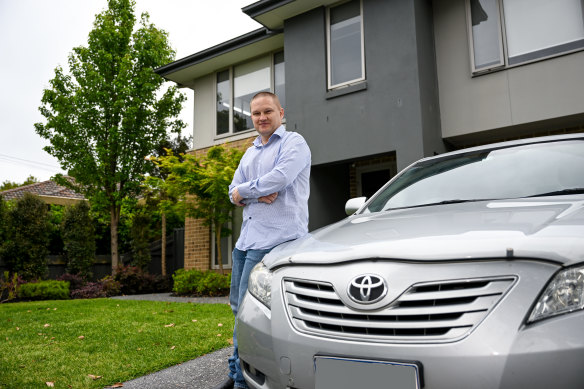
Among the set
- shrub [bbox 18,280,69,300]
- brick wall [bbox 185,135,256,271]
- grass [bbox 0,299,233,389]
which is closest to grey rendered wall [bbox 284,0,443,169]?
brick wall [bbox 185,135,256,271]

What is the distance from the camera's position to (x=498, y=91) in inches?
290

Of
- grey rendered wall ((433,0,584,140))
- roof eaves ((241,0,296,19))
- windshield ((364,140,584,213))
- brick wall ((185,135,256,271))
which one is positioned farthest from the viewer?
brick wall ((185,135,256,271))

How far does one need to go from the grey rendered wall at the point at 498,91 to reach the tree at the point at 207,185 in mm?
4437

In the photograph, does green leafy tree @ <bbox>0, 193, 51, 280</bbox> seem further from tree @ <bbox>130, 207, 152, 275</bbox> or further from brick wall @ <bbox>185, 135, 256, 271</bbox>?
brick wall @ <bbox>185, 135, 256, 271</bbox>

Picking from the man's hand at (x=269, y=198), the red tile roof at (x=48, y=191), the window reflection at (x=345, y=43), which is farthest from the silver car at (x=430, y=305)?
the red tile roof at (x=48, y=191)

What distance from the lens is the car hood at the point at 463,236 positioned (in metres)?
1.43

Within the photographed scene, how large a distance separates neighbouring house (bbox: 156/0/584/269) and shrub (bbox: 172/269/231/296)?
2.42 metres

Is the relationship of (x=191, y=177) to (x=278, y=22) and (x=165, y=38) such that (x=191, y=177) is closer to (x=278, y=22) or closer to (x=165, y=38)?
(x=278, y=22)

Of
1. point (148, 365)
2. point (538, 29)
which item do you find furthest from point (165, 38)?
point (148, 365)

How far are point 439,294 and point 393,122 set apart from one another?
6.37 metres

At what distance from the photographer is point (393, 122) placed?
7.48 metres

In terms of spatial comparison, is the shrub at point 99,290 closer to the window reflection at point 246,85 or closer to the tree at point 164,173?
the tree at point 164,173

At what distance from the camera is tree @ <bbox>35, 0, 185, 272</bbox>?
480 inches

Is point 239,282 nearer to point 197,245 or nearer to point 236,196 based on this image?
point 236,196
